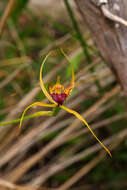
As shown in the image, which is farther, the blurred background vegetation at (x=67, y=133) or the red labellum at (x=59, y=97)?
the blurred background vegetation at (x=67, y=133)

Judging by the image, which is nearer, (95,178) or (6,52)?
(95,178)

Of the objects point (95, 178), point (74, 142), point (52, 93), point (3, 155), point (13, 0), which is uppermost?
point (13, 0)

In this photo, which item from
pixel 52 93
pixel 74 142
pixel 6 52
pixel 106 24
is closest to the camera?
pixel 52 93

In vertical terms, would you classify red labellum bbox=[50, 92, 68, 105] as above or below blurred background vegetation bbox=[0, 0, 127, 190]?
above

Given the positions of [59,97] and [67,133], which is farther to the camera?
[67,133]

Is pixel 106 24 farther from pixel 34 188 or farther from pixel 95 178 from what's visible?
pixel 95 178

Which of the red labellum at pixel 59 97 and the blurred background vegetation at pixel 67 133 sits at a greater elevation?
the red labellum at pixel 59 97

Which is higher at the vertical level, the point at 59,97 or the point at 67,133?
the point at 59,97

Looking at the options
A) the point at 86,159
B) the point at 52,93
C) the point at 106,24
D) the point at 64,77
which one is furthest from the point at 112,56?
the point at 86,159

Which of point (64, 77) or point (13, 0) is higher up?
point (13, 0)

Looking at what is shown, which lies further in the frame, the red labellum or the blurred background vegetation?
the blurred background vegetation

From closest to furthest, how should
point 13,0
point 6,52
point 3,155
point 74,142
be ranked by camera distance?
point 13,0 < point 3,155 < point 74,142 < point 6,52
